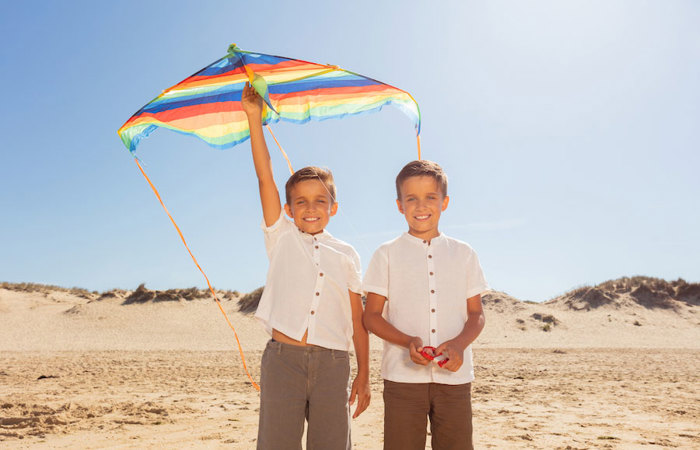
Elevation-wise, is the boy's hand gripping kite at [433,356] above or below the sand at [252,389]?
above

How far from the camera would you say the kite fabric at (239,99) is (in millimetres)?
3520

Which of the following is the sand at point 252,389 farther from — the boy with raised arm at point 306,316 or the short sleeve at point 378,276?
the short sleeve at point 378,276

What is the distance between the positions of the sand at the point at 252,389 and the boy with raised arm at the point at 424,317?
210cm

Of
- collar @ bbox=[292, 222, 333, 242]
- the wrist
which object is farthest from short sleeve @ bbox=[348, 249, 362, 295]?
the wrist

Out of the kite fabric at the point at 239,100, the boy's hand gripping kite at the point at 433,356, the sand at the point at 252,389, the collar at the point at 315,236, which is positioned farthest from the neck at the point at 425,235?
the sand at the point at 252,389

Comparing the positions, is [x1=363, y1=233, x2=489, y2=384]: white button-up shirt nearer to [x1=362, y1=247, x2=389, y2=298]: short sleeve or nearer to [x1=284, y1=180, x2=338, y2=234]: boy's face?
[x1=362, y1=247, x2=389, y2=298]: short sleeve

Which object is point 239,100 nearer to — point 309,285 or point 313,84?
point 313,84

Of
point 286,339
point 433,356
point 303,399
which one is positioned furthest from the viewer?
point 286,339

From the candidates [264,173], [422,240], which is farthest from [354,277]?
[264,173]

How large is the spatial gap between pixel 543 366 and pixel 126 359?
31.7ft

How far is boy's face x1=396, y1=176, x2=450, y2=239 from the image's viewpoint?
108 inches

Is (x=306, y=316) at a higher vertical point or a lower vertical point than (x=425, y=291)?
lower

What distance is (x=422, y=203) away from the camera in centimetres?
274

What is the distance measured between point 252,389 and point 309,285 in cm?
544
